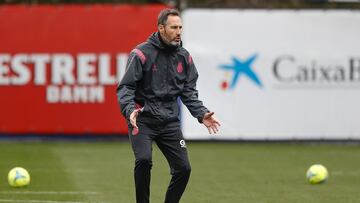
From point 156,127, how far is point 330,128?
38.3ft

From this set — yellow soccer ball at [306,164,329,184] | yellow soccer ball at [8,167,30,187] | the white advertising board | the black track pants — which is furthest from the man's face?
the white advertising board

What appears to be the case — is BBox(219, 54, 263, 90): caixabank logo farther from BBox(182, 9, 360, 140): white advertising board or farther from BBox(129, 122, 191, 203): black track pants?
BBox(129, 122, 191, 203): black track pants

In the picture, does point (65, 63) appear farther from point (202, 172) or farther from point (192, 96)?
point (192, 96)

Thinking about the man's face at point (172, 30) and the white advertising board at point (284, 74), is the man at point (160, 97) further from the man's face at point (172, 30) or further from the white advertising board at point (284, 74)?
the white advertising board at point (284, 74)

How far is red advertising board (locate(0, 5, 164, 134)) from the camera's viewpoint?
20844mm

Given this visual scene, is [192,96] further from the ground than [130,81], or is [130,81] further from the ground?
[130,81]

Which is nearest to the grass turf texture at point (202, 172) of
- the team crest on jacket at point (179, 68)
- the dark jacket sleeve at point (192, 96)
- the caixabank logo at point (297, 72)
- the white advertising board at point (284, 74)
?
the white advertising board at point (284, 74)

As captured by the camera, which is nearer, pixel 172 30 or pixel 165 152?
pixel 172 30

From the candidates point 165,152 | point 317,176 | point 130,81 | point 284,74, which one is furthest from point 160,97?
point 284,74

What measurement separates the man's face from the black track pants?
883 mm

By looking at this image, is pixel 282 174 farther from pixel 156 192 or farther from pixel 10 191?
pixel 10 191

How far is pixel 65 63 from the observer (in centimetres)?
2092

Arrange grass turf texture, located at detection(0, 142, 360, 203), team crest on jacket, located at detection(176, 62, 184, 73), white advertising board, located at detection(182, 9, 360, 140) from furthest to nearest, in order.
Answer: white advertising board, located at detection(182, 9, 360, 140) < grass turf texture, located at detection(0, 142, 360, 203) < team crest on jacket, located at detection(176, 62, 184, 73)

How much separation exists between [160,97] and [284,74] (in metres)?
11.4
